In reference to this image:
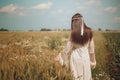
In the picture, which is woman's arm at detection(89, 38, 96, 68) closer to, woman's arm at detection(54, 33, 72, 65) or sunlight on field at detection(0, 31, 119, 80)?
sunlight on field at detection(0, 31, 119, 80)

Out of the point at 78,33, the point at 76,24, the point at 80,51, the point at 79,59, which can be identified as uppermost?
the point at 76,24

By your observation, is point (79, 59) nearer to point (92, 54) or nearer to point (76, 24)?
point (92, 54)

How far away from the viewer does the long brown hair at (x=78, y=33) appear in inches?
156

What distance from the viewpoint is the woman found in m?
3.94

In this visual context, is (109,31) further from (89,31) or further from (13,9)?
(13,9)

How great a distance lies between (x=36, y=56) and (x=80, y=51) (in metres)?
0.61

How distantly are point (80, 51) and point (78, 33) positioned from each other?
25cm

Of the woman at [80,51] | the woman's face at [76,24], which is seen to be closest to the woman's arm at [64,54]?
the woman at [80,51]

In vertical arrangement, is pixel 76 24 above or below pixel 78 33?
above

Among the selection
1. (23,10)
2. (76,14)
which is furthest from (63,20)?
(23,10)

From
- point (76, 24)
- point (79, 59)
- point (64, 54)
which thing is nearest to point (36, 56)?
point (64, 54)

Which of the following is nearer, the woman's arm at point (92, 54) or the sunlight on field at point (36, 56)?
the sunlight on field at point (36, 56)

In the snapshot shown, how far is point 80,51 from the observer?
3949 millimetres

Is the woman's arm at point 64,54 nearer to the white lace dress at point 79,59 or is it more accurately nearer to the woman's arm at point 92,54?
the white lace dress at point 79,59
